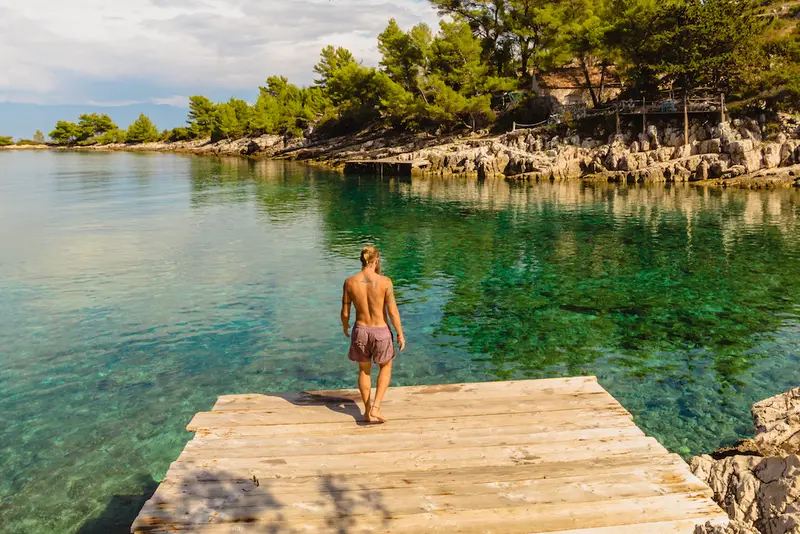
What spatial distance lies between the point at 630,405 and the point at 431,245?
1686cm

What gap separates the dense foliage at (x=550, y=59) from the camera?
53969mm

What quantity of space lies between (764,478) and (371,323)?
195 inches

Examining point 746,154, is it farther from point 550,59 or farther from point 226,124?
point 226,124

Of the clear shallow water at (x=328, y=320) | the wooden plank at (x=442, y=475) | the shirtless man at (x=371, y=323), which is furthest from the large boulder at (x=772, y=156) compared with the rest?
the shirtless man at (x=371, y=323)

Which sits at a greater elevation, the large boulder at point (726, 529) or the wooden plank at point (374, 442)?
the large boulder at point (726, 529)

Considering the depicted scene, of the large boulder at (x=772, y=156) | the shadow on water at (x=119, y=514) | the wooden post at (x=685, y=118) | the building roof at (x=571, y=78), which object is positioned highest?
the building roof at (x=571, y=78)

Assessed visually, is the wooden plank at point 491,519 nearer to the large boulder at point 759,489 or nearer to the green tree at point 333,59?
the large boulder at point 759,489

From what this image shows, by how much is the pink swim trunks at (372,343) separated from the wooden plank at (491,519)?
2.46 m

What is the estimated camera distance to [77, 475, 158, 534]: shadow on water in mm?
7848

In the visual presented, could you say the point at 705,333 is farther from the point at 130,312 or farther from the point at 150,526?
the point at 130,312

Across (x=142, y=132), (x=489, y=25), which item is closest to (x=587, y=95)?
(x=489, y=25)

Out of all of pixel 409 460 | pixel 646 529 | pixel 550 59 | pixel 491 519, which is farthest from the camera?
pixel 550 59

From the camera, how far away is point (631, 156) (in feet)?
184

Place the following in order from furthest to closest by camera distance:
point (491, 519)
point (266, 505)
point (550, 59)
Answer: point (550, 59) → point (266, 505) → point (491, 519)
